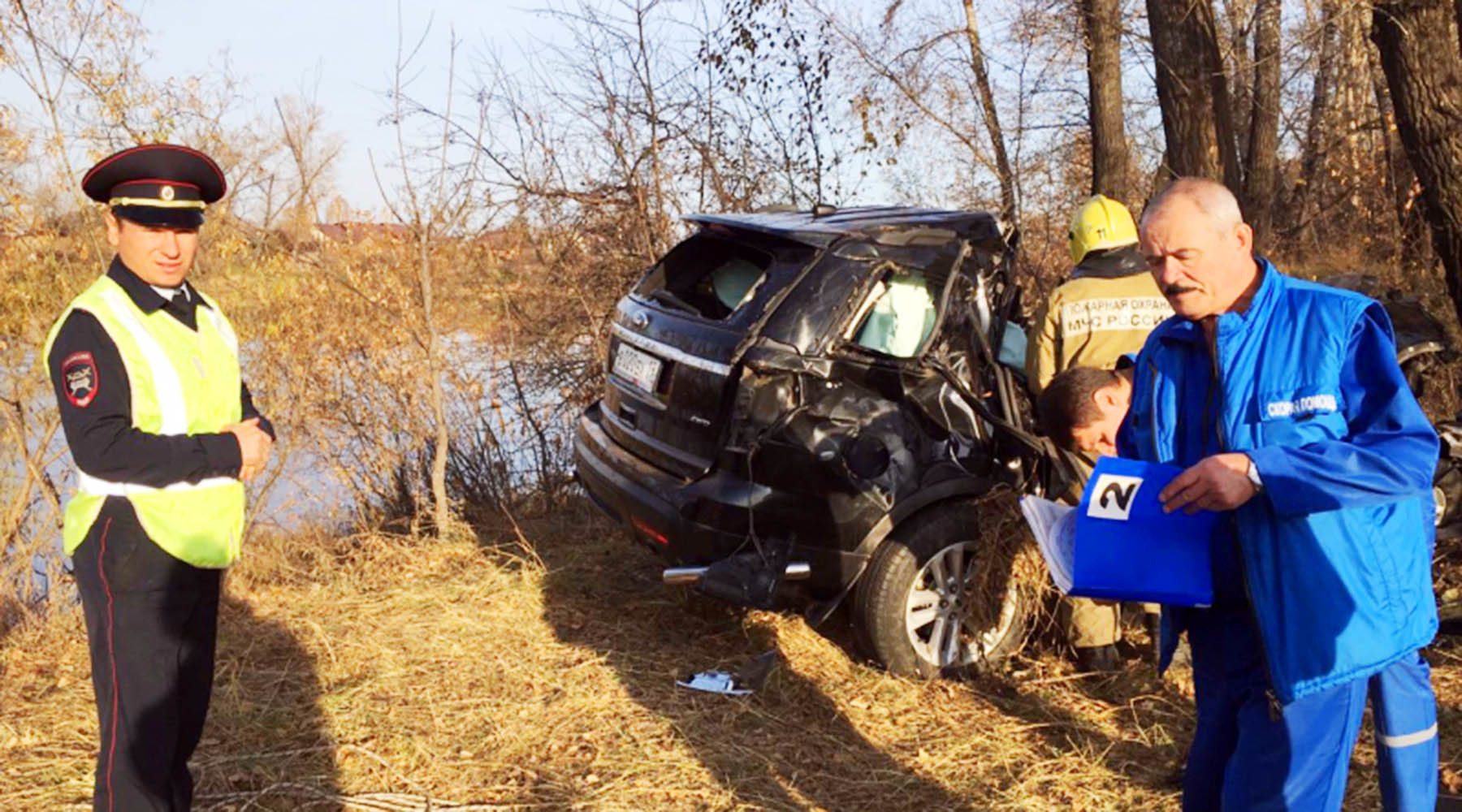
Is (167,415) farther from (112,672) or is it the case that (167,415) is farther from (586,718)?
(586,718)

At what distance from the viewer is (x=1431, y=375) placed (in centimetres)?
619

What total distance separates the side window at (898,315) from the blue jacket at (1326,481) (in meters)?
2.47

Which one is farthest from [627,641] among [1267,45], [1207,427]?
[1267,45]

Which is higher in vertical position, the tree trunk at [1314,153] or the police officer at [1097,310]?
the tree trunk at [1314,153]

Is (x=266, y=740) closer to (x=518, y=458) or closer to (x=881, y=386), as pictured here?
(x=881, y=386)

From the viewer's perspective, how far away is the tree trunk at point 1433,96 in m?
5.78

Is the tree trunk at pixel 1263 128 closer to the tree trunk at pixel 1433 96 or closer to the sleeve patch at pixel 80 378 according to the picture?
the tree trunk at pixel 1433 96

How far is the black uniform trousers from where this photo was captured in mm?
3133

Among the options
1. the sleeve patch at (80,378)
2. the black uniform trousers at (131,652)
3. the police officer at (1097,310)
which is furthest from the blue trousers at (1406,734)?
the sleeve patch at (80,378)

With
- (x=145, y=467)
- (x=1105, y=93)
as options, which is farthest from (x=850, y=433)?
(x=1105, y=93)

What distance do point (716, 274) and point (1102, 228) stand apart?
5.34 feet

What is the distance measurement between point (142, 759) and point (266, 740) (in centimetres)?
157

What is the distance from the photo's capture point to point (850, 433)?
192 inches

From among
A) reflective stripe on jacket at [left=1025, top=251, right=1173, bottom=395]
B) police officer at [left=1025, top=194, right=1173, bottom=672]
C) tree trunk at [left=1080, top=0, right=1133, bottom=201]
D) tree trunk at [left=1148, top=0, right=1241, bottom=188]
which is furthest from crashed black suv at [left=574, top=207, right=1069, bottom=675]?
tree trunk at [left=1080, top=0, right=1133, bottom=201]
